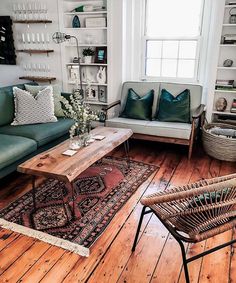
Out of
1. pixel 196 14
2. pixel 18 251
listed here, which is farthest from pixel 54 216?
pixel 196 14

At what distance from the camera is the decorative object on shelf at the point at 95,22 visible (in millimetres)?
3901

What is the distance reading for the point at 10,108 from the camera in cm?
328

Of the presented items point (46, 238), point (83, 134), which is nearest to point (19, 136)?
point (83, 134)

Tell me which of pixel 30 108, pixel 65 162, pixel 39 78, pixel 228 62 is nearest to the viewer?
pixel 65 162

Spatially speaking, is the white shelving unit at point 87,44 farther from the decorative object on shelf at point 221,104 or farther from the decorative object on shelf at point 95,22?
the decorative object on shelf at point 221,104

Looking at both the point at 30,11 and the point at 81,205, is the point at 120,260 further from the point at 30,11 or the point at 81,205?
the point at 30,11

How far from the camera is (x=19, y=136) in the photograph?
2.90 meters

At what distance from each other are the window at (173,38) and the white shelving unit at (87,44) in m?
0.64

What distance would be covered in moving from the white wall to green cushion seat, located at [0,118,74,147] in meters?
1.46

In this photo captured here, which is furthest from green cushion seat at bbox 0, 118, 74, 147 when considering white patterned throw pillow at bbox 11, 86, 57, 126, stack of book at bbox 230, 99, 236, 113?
stack of book at bbox 230, 99, 236, 113

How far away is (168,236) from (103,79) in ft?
9.11

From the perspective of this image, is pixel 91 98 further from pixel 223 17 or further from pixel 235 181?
pixel 235 181

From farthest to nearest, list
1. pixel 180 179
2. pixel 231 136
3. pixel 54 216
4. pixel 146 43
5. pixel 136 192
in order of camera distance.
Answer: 1. pixel 146 43
2. pixel 231 136
3. pixel 180 179
4. pixel 136 192
5. pixel 54 216

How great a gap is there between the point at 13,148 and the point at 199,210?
1919 millimetres
